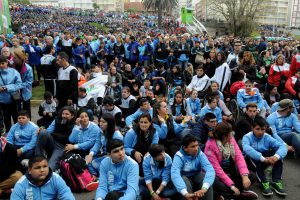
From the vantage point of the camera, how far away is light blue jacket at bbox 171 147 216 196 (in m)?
4.23

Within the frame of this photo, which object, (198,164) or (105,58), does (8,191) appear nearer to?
(198,164)

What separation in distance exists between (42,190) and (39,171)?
0.84 feet

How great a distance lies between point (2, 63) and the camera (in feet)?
20.9

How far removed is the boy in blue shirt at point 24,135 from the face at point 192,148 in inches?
108

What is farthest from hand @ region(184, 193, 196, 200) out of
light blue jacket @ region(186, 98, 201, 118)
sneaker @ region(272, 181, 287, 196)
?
light blue jacket @ region(186, 98, 201, 118)

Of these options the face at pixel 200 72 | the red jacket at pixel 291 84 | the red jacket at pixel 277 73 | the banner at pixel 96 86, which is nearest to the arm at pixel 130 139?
the banner at pixel 96 86

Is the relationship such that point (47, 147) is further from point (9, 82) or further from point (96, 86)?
point (96, 86)

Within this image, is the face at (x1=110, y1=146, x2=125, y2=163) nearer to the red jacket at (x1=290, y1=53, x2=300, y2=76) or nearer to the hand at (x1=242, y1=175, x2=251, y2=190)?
the hand at (x1=242, y1=175, x2=251, y2=190)

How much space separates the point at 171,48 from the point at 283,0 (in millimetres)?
126066

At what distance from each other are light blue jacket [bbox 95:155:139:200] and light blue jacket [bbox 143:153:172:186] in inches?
15.8

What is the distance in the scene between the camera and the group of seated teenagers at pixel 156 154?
4.10 meters

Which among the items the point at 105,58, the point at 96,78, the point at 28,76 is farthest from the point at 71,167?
the point at 105,58

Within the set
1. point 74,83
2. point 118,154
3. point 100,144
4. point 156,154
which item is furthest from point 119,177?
point 74,83

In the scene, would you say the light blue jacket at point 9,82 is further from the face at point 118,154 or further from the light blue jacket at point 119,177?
the face at point 118,154
